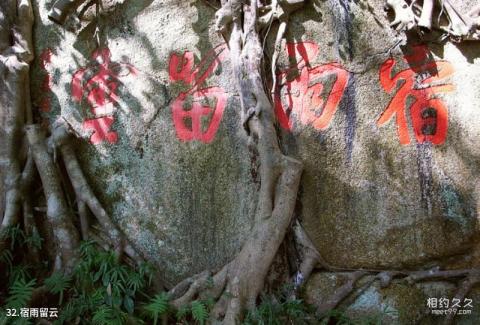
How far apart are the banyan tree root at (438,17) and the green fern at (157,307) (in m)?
2.21

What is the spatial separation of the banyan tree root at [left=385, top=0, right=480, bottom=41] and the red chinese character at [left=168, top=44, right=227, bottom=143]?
1.17m

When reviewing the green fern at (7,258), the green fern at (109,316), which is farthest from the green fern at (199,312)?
the green fern at (7,258)

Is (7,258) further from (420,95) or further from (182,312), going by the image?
(420,95)

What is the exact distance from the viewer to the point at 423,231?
8.80 ft

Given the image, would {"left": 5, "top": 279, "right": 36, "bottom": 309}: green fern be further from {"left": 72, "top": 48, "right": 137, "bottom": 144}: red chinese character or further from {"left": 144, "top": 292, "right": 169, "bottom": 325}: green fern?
{"left": 72, "top": 48, "right": 137, "bottom": 144}: red chinese character

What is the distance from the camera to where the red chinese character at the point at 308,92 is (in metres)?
2.85

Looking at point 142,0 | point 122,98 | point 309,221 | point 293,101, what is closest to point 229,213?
point 309,221

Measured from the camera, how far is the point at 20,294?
2.55 m

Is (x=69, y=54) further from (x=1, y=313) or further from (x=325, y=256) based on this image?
(x=325, y=256)

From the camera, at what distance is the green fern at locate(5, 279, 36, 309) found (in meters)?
2.50

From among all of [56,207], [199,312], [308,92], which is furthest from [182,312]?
[308,92]

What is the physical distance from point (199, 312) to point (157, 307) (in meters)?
0.25

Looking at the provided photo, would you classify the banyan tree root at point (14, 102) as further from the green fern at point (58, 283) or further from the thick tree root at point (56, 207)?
the green fern at point (58, 283)

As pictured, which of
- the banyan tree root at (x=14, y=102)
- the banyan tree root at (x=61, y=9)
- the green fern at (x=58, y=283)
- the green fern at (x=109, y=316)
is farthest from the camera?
the banyan tree root at (x=61, y=9)
